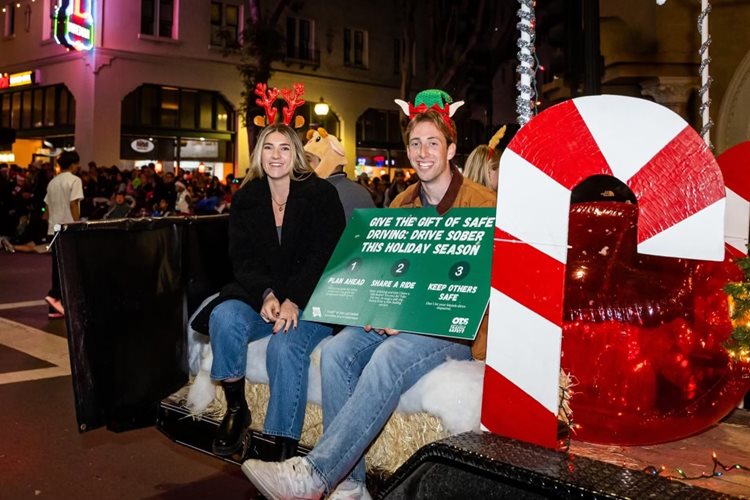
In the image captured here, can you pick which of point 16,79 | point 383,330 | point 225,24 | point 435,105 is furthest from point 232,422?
point 16,79

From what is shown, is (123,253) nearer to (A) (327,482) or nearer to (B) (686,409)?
(A) (327,482)

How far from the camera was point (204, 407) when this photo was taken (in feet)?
13.8

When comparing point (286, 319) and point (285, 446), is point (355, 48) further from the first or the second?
point (285, 446)

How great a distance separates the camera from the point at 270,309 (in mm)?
3916

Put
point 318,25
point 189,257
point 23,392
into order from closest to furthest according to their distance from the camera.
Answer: point 189,257 < point 23,392 < point 318,25

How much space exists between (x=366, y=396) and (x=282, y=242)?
1.18 metres

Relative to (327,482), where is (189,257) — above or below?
above

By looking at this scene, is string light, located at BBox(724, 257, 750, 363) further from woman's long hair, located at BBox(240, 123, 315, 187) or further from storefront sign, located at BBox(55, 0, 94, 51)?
storefront sign, located at BBox(55, 0, 94, 51)

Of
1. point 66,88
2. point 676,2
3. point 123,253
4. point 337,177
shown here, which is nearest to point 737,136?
point 676,2

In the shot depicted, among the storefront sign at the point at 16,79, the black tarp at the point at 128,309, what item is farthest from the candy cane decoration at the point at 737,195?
the storefront sign at the point at 16,79

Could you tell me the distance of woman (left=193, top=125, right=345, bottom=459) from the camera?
12.2 ft

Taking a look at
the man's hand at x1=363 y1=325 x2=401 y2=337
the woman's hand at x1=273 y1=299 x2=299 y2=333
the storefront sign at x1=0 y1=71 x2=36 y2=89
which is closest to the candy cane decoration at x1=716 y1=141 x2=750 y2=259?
the man's hand at x1=363 y1=325 x2=401 y2=337

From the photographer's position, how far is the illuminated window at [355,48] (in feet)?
117

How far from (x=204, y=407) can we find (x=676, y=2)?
8.73 meters
